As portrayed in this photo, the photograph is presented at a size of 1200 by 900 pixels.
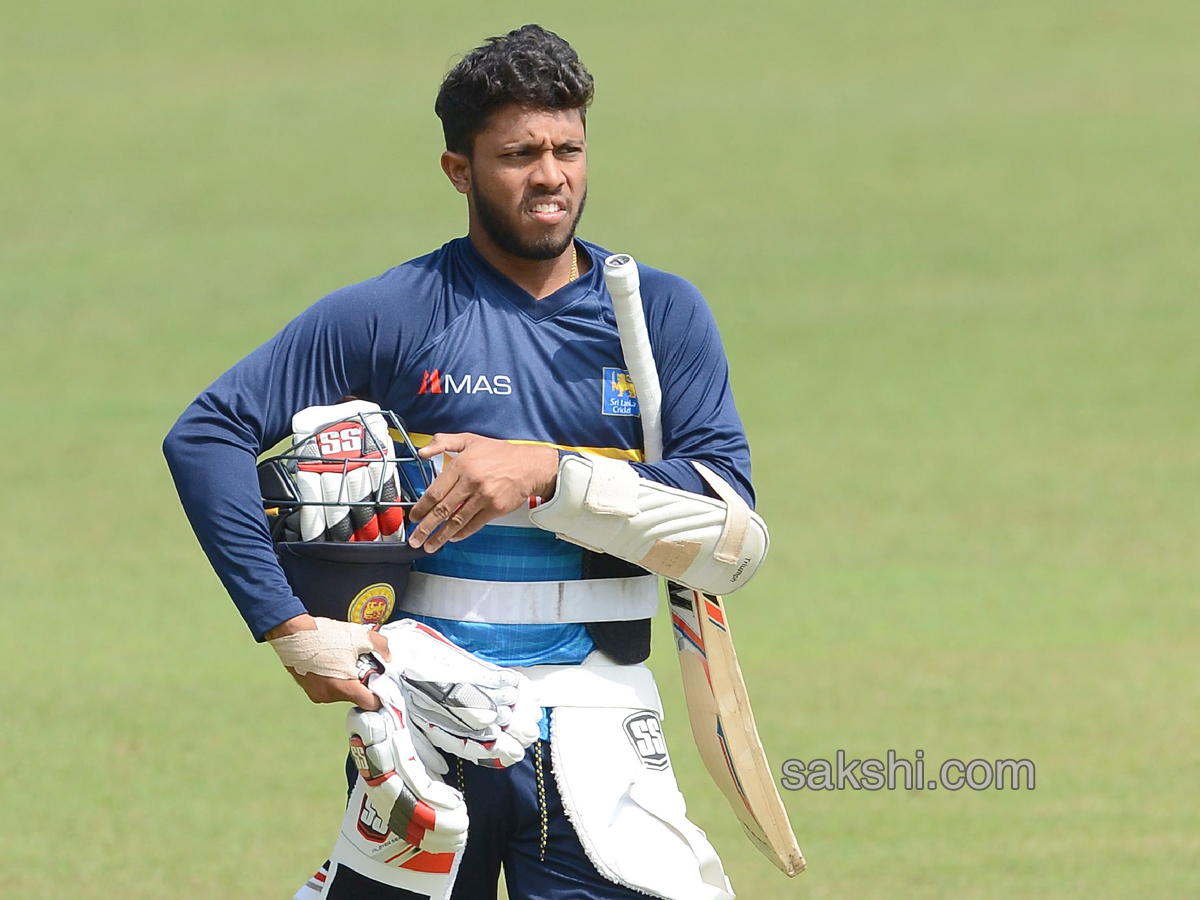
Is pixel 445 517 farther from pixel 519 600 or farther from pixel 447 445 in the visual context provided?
pixel 519 600

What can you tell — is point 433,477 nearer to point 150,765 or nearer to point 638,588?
point 638,588

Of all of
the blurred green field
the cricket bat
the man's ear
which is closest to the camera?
→ the man's ear

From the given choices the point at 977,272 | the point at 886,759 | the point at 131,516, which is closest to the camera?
the point at 886,759

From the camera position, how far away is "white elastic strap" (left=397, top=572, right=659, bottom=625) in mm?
3867

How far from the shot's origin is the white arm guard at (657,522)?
144 inches

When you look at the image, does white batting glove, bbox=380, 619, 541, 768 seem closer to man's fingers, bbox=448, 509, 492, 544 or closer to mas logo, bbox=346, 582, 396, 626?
mas logo, bbox=346, 582, 396, 626

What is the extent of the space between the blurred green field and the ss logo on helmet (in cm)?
182

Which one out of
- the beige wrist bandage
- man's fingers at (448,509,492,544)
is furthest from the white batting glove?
man's fingers at (448,509,492,544)

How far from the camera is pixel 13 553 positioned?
11258 mm

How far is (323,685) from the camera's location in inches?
141

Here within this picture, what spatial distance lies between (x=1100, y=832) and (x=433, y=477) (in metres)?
3.73

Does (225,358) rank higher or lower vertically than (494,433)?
lower

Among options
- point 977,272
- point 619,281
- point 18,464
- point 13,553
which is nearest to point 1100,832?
point 619,281

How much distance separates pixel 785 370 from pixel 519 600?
39.0 feet
